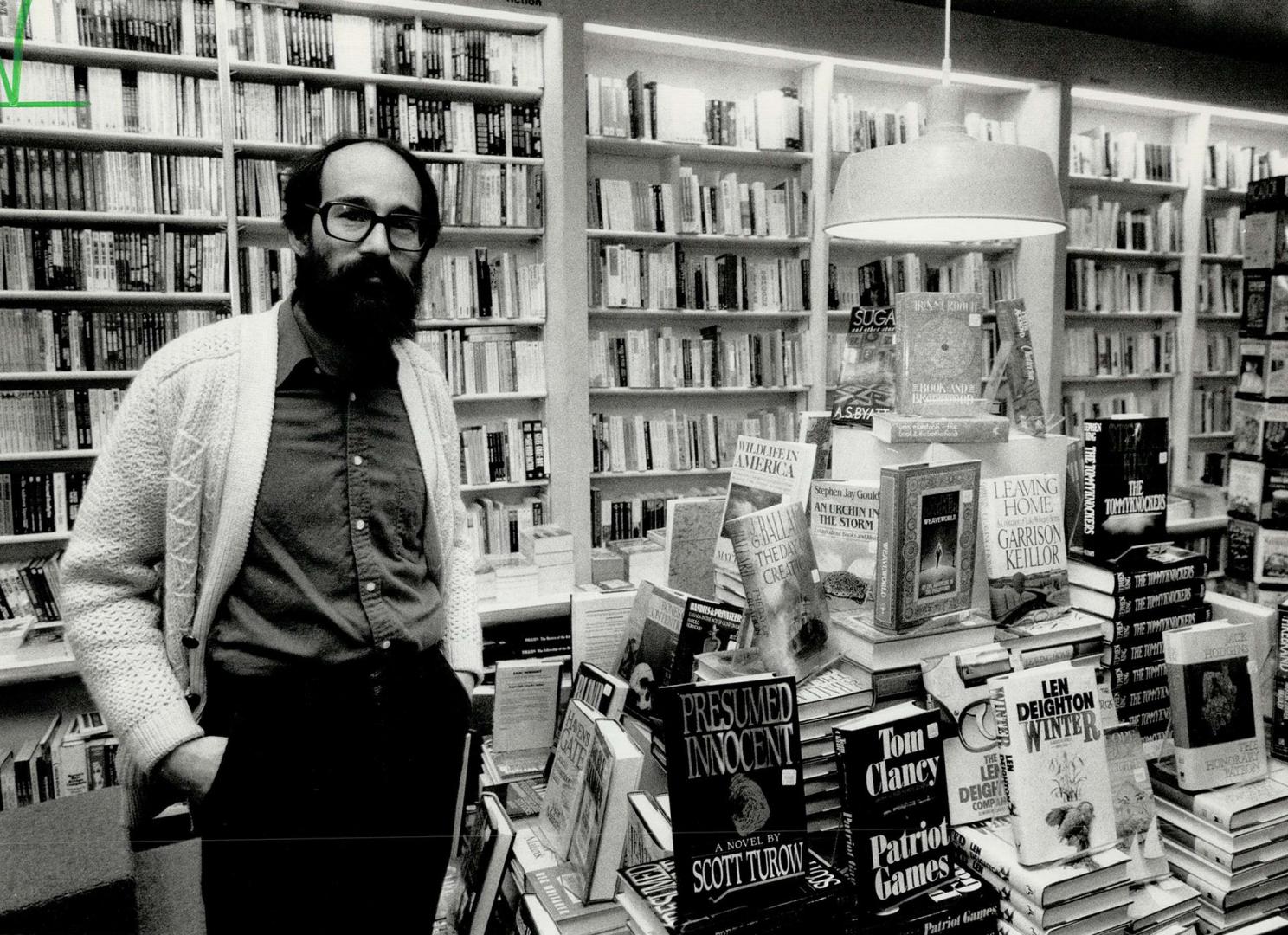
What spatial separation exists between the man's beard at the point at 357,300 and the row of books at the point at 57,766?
7.27 feet

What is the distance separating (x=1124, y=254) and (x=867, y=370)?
3.72m

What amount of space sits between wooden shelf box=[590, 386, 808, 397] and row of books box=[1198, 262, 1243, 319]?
2.71m

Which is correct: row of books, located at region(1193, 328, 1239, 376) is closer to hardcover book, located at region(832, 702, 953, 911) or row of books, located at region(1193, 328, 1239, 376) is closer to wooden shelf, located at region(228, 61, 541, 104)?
wooden shelf, located at region(228, 61, 541, 104)

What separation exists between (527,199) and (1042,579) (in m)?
2.70

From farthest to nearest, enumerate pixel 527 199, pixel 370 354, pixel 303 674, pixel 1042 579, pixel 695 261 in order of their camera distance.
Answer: pixel 695 261 → pixel 527 199 → pixel 1042 579 → pixel 370 354 → pixel 303 674

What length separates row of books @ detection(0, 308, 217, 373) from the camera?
3.03 meters

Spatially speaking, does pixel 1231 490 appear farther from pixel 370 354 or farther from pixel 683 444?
pixel 370 354

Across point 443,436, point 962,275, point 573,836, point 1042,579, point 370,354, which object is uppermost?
point 962,275

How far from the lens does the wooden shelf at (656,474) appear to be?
3922 mm

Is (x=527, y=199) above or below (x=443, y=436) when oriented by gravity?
above

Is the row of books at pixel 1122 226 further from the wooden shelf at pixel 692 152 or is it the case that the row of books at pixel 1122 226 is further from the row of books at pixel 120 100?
the row of books at pixel 120 100

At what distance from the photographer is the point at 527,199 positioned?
364cm

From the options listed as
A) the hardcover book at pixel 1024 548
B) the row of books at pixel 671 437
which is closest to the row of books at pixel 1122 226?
the row of books at pixel 671 437

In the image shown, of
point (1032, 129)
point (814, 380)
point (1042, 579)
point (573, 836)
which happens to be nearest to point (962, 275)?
point (1032, 129)
